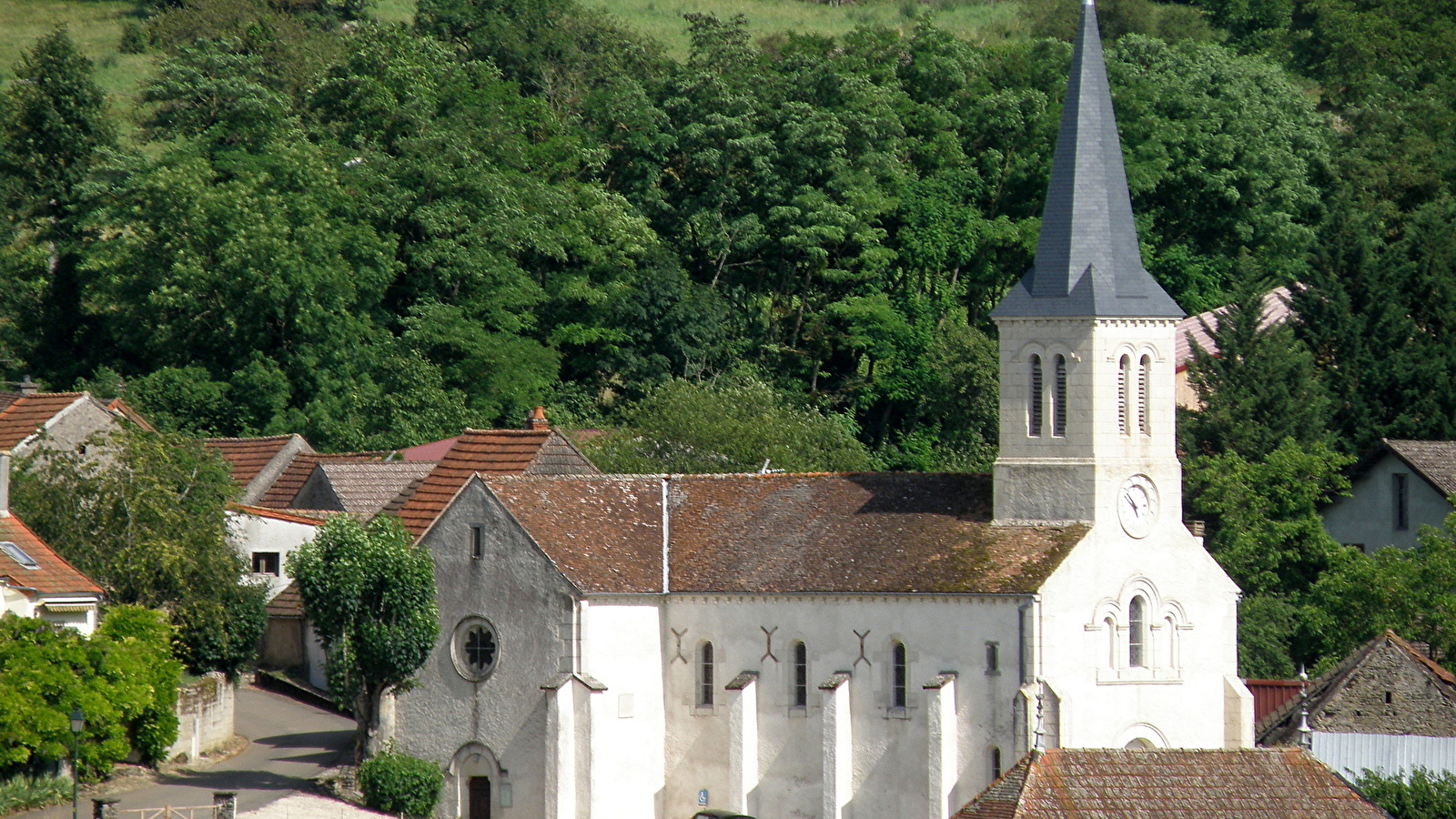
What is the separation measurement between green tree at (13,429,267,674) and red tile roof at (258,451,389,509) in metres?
12.1

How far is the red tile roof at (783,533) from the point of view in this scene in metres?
53.8

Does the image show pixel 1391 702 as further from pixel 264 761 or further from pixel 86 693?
pixel 86 693

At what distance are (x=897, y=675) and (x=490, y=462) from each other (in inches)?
574

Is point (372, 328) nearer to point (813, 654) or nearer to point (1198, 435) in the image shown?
point (1198, 435)

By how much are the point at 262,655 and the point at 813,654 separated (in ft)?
71.9

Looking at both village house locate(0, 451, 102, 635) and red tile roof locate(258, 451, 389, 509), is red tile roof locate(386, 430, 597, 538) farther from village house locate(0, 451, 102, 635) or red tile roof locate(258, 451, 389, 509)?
red tile roof locate(258, 451, 389, 509)

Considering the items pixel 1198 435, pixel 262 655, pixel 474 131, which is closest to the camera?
pixel 262 655

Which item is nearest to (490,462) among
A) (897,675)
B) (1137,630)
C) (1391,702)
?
(897,675)

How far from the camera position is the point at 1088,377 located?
54.0 metres

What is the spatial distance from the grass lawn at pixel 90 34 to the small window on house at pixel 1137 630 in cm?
7060

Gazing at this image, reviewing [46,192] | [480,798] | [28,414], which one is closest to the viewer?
[480,798]

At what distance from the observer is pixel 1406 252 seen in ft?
290

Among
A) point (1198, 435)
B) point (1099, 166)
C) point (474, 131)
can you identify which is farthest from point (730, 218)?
point (1099, 166)

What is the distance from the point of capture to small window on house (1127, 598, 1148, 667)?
53844 millimetres
